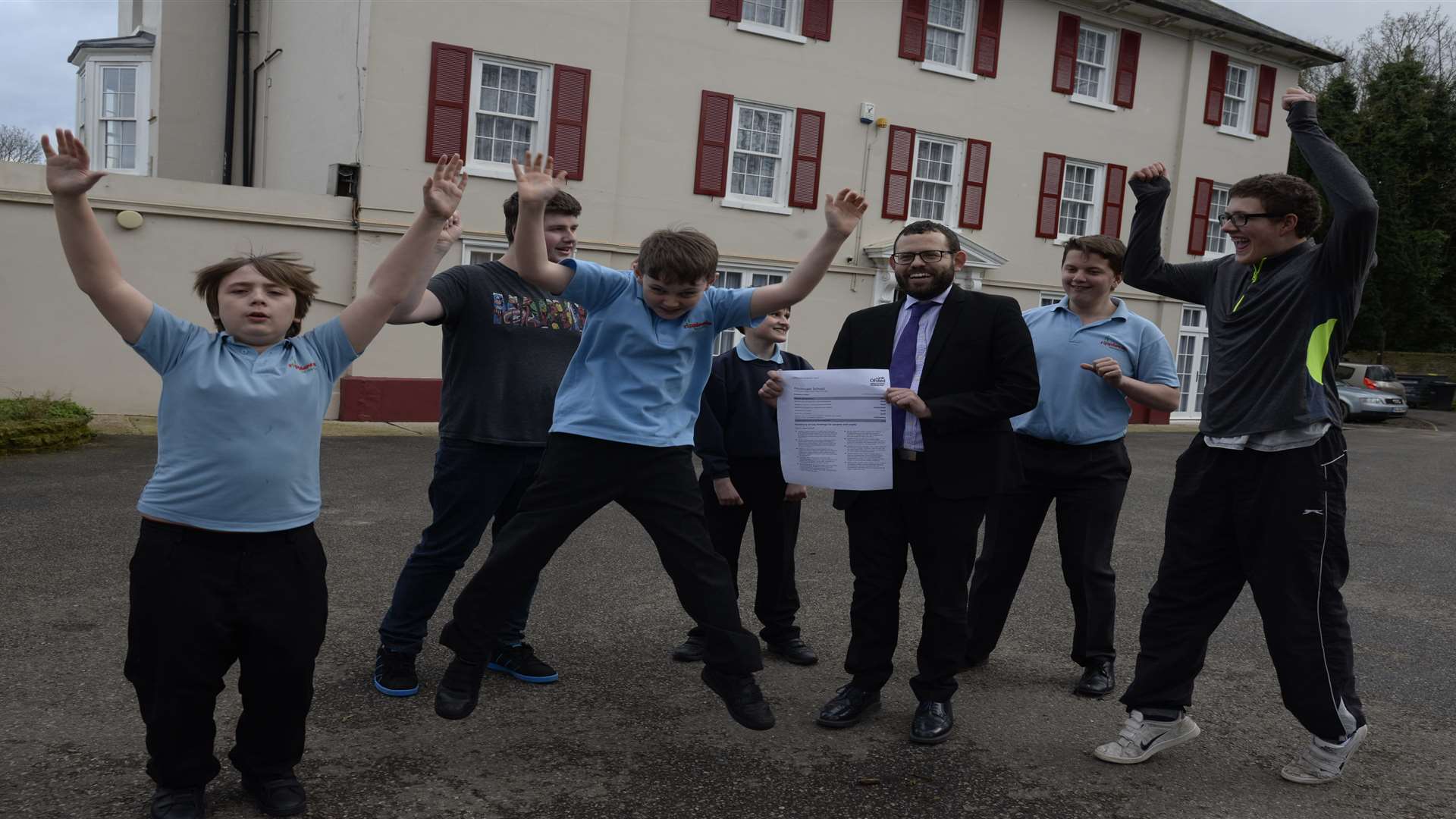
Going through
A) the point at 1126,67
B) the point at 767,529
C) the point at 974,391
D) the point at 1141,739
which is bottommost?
the point at 1141,739

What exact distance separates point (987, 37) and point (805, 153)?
4.62 m

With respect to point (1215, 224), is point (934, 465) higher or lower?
lower

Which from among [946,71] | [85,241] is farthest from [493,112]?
[85,241]

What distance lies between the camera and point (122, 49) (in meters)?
18.3

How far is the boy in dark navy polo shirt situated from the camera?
4.83m

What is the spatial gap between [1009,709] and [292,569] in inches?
108

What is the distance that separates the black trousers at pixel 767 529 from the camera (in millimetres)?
4914

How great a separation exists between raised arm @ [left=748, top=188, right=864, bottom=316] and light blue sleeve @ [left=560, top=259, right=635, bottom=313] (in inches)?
17.8

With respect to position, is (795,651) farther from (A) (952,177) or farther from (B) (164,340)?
(A) (952,177)

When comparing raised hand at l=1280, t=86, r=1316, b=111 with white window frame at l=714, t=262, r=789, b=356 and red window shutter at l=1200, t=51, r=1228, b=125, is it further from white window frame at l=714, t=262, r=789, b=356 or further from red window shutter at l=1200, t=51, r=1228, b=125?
red window shutter at l=1200, t=51, r=1228, b=125

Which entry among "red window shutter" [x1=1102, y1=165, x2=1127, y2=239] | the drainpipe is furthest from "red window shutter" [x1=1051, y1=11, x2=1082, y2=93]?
the drainpipe

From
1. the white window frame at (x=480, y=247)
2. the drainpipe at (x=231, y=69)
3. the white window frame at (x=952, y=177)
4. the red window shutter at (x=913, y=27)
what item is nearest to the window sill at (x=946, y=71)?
the red window shutter at (x=913, y=27)

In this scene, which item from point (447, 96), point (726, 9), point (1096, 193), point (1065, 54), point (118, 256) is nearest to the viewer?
point (118, 256)

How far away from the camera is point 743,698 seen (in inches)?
140
